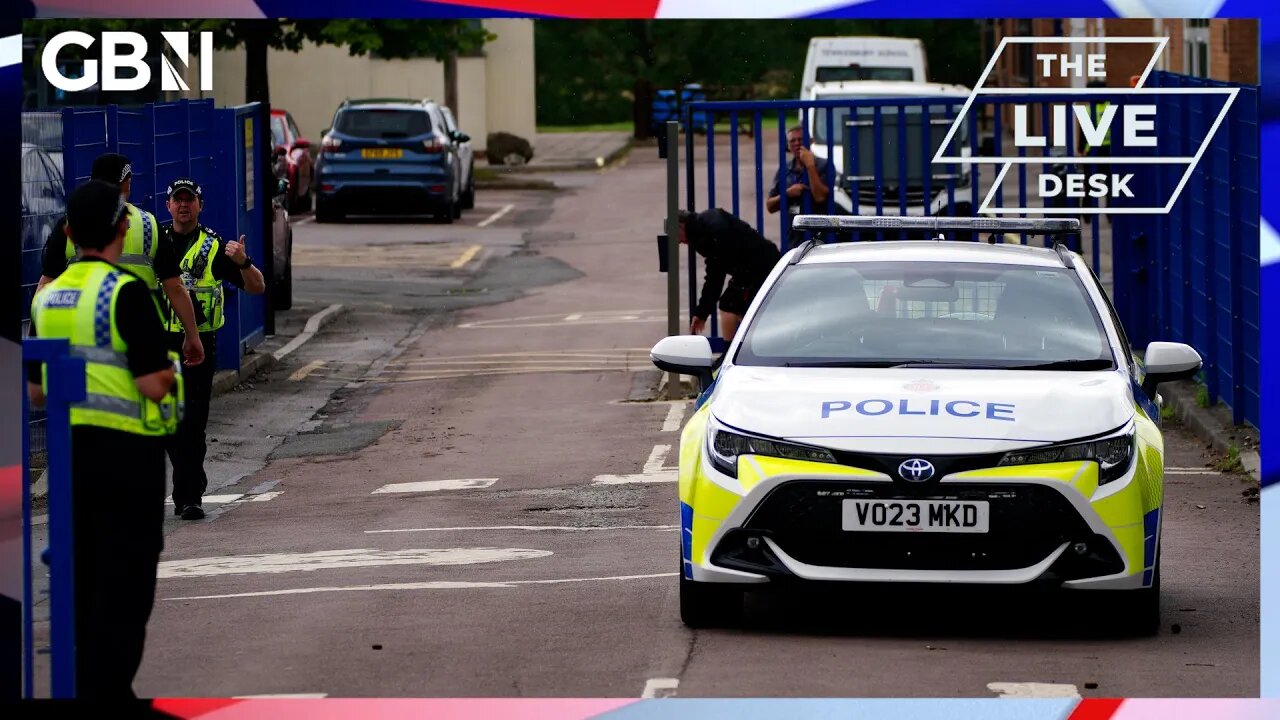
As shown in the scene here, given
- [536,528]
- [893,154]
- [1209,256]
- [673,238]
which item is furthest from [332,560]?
[893,154]

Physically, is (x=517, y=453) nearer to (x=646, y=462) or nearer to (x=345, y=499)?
(x=646, y=462)

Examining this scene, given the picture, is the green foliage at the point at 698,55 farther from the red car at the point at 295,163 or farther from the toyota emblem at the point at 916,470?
the toyota emblem at the point at 916,470

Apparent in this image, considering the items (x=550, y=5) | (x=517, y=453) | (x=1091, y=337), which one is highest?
(x=550, y=5)

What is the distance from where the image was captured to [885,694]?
7527 millimetres

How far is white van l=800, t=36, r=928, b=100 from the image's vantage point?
4075 centimetres

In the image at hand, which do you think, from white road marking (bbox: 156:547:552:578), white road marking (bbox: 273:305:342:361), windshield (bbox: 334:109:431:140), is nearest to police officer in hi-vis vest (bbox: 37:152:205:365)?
white road marking (bbox: 156:547:552:578)

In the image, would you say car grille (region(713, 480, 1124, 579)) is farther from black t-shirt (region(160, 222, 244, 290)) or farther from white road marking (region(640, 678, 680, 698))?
black t-shirt (region(160, 222, 244, 290))

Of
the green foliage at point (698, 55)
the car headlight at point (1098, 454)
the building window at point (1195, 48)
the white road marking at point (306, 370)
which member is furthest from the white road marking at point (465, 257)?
the green foliage at point (698, 55)

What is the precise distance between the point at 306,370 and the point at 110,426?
12.4m

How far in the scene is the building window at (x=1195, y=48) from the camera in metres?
25.6

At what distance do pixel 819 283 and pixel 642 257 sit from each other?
2007cm

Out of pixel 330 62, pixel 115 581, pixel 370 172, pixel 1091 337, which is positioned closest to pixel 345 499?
pixel 1091 337

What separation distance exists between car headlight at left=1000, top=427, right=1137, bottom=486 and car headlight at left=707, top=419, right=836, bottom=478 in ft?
2.16

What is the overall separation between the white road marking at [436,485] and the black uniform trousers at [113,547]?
610 centimetres
